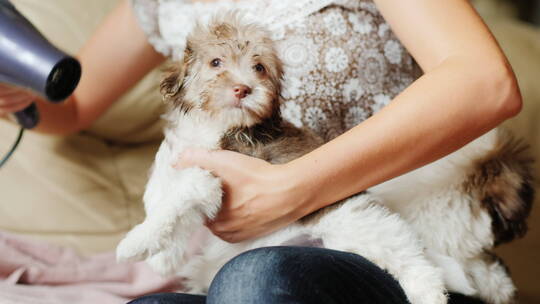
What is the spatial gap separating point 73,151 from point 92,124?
0.29 ft

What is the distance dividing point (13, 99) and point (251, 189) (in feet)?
1.81

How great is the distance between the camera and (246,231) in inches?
42.0

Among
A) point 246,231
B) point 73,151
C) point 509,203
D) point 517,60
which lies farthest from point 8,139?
point 517,60

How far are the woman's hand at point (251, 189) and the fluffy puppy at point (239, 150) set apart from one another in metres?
0.02

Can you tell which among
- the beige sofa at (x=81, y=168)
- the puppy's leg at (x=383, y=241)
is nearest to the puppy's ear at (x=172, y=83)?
the puppy's leg at (x=383, y=241)

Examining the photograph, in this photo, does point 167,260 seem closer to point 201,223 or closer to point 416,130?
point 201,223

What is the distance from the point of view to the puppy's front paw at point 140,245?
930 mm

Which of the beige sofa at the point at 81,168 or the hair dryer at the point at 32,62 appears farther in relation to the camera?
the beige sofa at the point at 81,168

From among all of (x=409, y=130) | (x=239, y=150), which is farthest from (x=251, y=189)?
(x=409, y=130)

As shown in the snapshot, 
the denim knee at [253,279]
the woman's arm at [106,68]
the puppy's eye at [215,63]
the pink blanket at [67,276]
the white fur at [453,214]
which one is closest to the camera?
the denim knee at [253,279]

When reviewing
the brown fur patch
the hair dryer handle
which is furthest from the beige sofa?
the brown fur patch

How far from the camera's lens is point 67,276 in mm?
1365

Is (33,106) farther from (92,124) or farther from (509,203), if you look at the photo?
(509,203)

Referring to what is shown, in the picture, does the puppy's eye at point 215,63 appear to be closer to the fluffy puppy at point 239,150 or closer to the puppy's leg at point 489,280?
the fluffy puppy at point 239,150
